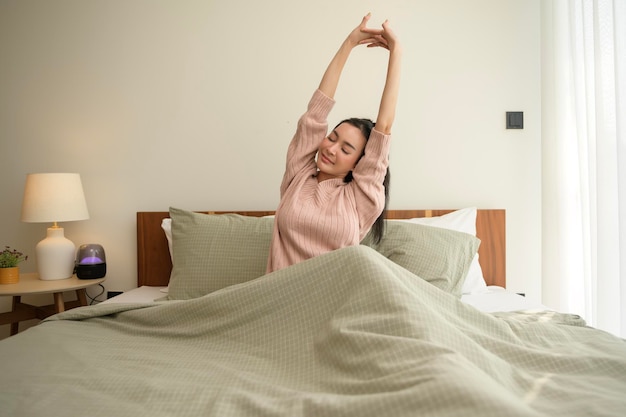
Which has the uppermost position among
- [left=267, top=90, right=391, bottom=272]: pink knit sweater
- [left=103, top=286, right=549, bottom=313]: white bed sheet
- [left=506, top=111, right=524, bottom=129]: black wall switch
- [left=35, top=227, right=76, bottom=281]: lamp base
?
[left=506, top=111, right=524, bottom=129]: black wall switch

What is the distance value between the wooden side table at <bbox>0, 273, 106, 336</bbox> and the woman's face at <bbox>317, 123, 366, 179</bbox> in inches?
51.3

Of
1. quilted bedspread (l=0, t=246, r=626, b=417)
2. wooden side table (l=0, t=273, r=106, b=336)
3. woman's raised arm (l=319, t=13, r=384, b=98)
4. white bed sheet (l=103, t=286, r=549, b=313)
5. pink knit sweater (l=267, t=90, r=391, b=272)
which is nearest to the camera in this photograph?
quilted bedspread (l=0, t=246, r=626, b=417)

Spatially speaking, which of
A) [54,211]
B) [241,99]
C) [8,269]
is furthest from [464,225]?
[8,269]

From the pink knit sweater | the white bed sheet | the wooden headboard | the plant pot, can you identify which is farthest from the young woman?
the plant pot

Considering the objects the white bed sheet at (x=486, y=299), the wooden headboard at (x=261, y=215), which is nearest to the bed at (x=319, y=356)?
the white bed sheet at (x=486, y=299)

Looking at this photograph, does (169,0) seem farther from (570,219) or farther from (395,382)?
(395,382)

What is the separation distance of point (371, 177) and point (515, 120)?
125 cm

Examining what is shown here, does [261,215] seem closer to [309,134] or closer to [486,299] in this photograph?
[309,134]

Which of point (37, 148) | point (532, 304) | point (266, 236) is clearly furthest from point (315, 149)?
point (37, 148)

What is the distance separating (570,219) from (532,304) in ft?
2.09

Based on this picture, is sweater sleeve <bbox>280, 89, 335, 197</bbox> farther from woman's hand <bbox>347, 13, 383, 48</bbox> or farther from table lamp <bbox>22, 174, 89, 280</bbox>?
table lamp <bbox>22, 174, 89, 280</bbox>

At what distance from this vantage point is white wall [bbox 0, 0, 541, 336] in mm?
2693

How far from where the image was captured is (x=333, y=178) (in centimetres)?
191

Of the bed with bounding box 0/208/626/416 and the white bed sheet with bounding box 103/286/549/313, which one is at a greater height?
the bed with bounding box 0/208/626/416
